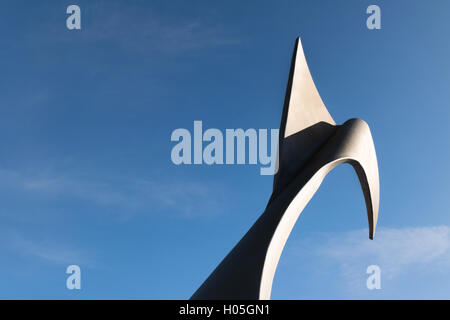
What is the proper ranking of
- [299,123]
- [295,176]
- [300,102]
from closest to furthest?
1. [295,176]
2. [299,123]
3. [300,102]

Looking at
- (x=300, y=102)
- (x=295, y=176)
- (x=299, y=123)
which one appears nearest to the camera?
(x=295, y=176)

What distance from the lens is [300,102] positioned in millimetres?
18188

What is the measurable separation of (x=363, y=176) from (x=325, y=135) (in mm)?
2284

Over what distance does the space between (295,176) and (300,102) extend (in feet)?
11.5

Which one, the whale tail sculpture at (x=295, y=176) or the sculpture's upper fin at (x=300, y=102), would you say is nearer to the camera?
the whale tail sculpture at (x=295, y=176)

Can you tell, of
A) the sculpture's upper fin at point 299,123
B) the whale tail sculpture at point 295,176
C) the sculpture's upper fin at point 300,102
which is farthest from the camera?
the sculpture's upper fin at point 300,102

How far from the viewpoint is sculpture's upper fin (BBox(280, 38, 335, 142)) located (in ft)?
56.6

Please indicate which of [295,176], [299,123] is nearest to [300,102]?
[299,123]

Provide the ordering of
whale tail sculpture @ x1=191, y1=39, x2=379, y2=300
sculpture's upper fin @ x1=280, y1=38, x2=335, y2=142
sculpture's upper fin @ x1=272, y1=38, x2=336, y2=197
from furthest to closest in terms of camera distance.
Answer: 1. sculpture's upper fin @ x1=280, y1=38, x2=335, y2=142
2. sculpture's upper fin @ x1=272, y1=38, x2=336, y2=197
3. whale tail sculpture @ x1=191, y1=39, x2=379, y2=300

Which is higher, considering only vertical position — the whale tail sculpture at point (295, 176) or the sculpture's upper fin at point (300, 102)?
the sculpture's upper fin at point (300, 102)

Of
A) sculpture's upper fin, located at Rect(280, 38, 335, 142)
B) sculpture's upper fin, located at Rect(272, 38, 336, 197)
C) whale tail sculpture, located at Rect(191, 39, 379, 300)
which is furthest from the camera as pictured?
sculpture's upper fin, located at Rect(280, 38, 335, 142)

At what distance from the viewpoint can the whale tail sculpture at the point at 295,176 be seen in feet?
39.7

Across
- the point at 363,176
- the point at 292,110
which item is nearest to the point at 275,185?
the point at 292,110

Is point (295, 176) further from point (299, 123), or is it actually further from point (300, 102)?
point (300, 102)
